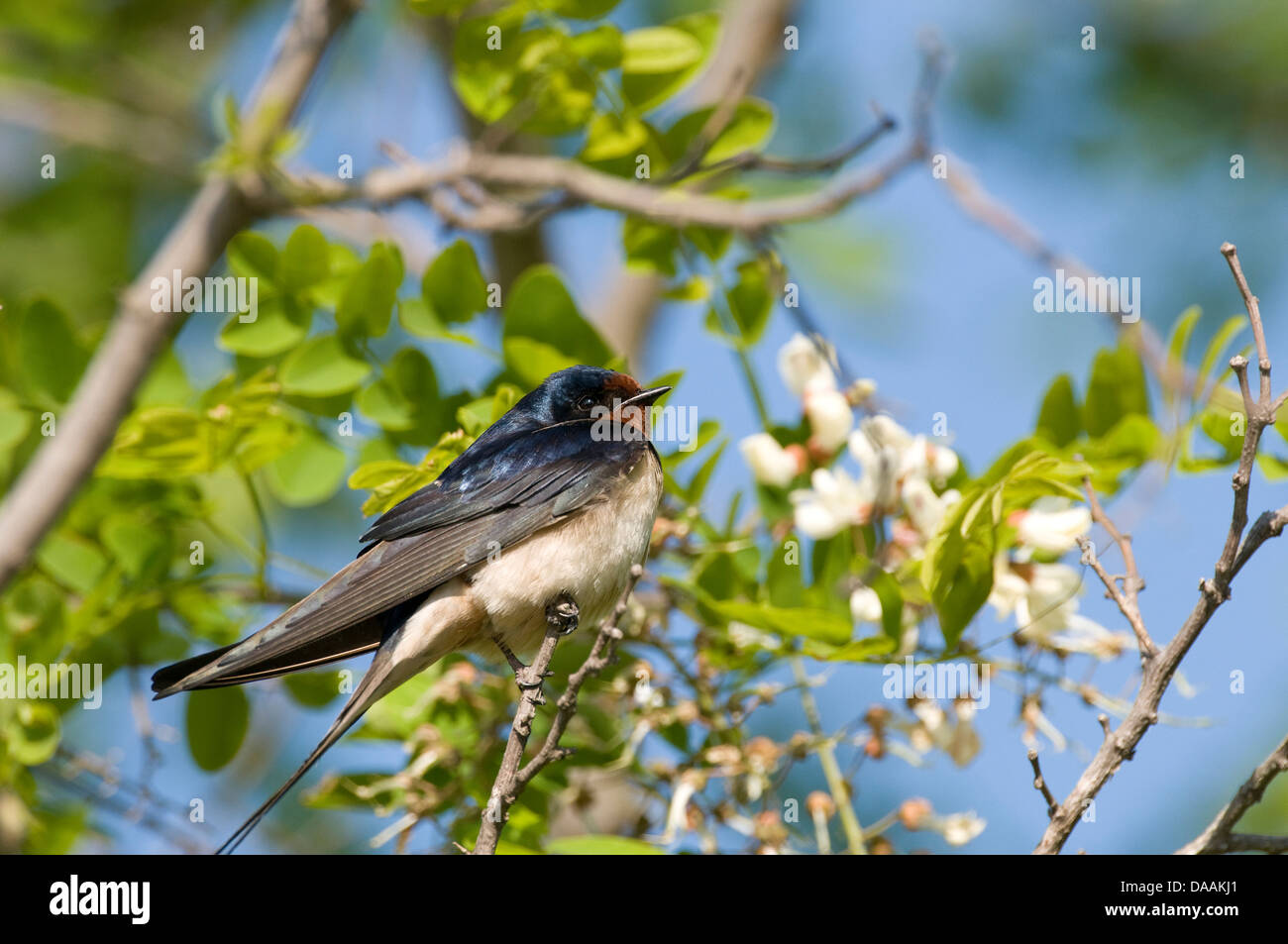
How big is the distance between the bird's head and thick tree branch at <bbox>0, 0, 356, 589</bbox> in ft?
2.57

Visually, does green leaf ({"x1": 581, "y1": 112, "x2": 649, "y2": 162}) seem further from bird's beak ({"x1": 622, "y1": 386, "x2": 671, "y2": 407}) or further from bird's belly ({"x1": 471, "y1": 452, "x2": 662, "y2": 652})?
bird's belly ({"x1": 471, "y1": 452, "x2": 662, "y2": 652})

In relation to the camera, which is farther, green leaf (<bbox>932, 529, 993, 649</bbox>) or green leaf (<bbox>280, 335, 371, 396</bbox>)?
green leaf (<bbox>280, 335, 371, 396</bbox>)

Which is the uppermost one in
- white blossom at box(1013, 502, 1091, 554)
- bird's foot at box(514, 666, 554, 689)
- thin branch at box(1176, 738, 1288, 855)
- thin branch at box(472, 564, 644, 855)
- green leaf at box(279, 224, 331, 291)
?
green leaf at box(279, 224, 331, 291)

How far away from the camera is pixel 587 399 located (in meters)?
2.84

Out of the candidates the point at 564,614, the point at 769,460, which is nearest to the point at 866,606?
the point at 769,460

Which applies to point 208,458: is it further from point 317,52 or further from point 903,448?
point 903,448

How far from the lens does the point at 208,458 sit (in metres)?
2.68

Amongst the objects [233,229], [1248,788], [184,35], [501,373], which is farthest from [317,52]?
[184,35]

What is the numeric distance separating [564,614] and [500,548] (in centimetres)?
21

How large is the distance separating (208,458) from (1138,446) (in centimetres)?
194

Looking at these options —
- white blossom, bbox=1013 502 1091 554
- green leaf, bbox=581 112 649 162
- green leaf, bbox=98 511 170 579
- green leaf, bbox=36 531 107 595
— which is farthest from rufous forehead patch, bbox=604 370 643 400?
green leaf, bbox=36 531 107 595

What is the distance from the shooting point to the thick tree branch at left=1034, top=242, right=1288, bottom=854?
1739 mm

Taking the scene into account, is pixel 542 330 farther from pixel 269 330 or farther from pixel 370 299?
pixel 269 330
